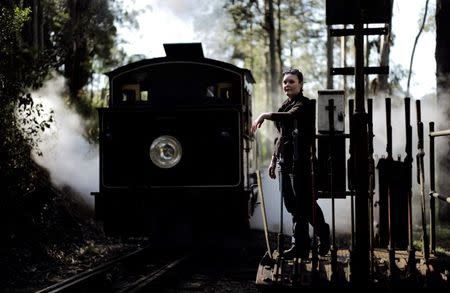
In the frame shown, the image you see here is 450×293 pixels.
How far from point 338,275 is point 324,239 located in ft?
2.73

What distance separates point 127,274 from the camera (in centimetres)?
815

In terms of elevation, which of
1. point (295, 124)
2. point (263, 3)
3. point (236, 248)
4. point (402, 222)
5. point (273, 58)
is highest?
point (263, 3)

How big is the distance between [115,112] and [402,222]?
14.7 feet

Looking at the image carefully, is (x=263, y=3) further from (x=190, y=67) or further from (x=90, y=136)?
(x=190, y=67)

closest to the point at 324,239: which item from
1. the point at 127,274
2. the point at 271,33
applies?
the point at 127,274

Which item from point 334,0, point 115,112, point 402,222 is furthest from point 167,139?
point 334,0

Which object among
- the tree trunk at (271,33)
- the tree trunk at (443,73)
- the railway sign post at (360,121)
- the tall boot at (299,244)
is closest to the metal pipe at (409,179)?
the railway sign post at (360,121)

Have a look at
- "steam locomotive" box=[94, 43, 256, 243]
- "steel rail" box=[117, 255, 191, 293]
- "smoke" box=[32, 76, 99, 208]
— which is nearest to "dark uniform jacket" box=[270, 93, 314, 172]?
"steel rail" box=[117, 255, 191, 293]

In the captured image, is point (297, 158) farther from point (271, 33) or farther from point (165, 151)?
point (271, 33)

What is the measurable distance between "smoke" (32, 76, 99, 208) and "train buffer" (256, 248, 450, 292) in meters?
9.08

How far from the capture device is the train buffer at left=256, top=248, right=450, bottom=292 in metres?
4.63

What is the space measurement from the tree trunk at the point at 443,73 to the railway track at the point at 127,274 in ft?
16.0

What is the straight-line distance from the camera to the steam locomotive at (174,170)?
30.2 ft

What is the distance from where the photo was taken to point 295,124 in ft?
17.6
